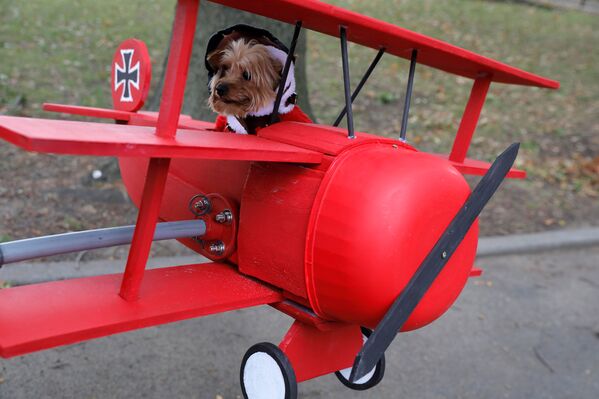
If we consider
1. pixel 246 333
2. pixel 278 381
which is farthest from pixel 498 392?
pixel 278 381

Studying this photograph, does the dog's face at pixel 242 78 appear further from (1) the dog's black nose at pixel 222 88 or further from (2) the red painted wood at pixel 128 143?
(2) the red painted wood at pixel 128 143

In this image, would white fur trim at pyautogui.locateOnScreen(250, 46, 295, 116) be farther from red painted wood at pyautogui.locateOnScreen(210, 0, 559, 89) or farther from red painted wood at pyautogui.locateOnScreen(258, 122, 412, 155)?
red painted wood at pyautogui.locateOnScreen(210, 0, 559, 89)

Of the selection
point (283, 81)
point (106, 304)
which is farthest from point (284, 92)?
point (106, 304)

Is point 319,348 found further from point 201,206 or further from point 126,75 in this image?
point 126,75

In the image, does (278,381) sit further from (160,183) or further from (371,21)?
(371,21)

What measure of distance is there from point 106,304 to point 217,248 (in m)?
0.54

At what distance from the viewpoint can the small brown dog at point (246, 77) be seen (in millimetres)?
2410

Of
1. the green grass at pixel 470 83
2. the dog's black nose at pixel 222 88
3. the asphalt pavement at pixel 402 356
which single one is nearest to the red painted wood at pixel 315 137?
the dog's black nose at pixel 222 88

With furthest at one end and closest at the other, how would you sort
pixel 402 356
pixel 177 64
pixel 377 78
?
pixel 377 78, pixel 402 356, pixel 177 64

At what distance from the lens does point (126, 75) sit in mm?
3066

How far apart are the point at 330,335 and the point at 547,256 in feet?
11.8

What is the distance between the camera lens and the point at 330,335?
2555 millimetres

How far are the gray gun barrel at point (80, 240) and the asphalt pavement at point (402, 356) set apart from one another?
3.56 ft

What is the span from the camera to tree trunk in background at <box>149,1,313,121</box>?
4.52 metres
